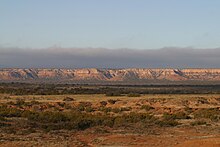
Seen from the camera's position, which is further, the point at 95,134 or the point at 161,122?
the point at 161,122

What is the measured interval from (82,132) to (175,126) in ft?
27.2

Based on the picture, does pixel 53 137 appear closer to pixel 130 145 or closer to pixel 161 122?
pixel 130 145

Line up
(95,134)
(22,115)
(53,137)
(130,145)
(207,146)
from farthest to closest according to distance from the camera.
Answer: (22,115)
(95,134)
(53,137)
(130,145)
(207,146)

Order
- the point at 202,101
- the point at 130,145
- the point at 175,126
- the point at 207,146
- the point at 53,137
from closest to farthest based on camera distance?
the point at 207,146 → the point at 130,145 → the point at 53,137 → the point at 175,126 → the point at 202,101

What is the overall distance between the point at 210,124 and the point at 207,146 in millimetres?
13514

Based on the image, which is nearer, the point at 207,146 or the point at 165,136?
the point at 207,146

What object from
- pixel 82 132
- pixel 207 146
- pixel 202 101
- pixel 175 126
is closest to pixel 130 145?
pixel 207 146

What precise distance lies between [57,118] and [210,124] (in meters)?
12.3

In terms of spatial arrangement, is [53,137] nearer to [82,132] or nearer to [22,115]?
[82,132]

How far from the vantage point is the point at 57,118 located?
34.9m

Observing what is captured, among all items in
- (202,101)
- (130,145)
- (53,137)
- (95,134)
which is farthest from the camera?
(202,101)

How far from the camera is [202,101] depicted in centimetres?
6175

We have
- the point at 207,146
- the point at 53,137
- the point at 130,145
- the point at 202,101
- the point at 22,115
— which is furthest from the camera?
the point at 202,101

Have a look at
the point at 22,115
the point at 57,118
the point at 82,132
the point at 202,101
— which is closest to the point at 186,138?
the point at 82,132
